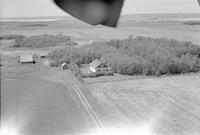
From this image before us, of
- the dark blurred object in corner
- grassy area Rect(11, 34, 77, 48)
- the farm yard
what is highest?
the dark blurred object in corner

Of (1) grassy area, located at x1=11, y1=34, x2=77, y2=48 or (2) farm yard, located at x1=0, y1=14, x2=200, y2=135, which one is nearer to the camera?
(2) farm yard, located at x1=0, y1=14, x2=200, y2=135

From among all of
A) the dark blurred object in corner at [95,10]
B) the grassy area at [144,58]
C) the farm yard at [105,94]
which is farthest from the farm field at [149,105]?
the dark blurred object in corner at [95,10]

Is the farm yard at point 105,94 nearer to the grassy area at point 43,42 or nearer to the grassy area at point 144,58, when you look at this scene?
the grassy area at point 144,58

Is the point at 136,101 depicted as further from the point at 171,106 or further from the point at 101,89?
the point at 101,89

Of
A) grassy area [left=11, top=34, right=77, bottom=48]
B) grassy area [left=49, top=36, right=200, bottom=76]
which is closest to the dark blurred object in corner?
grassy area [left=49, top=36, right=200, bottom=76]

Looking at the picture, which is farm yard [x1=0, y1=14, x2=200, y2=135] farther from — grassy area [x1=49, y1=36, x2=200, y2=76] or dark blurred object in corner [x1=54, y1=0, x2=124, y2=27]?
dark blurred object in corner [x1=54, y1=0, x2=124, y2=27]

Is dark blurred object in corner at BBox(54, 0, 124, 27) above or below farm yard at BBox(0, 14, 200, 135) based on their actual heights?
above

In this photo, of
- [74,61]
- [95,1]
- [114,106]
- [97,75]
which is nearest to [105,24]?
[95,1]

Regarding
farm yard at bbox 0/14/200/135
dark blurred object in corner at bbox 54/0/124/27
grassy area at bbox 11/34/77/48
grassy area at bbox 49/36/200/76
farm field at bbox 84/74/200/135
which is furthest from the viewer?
grassy area at bbox 11/34/77/48
